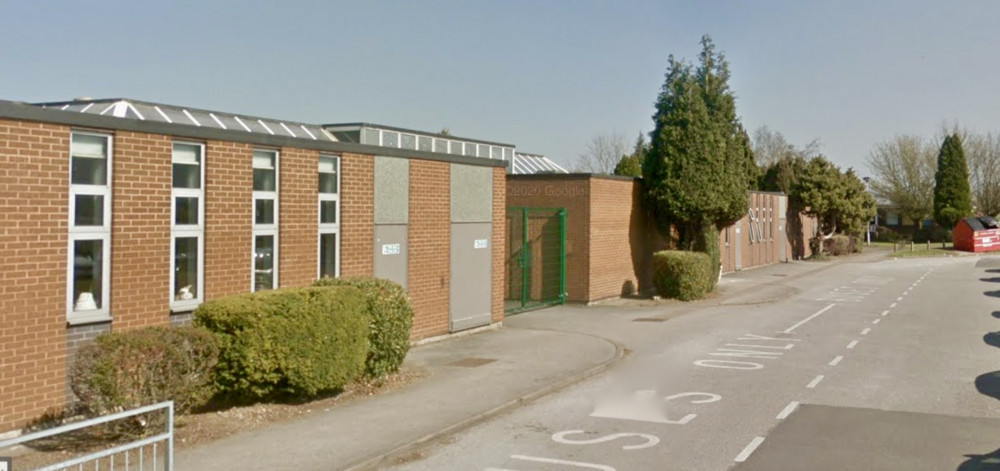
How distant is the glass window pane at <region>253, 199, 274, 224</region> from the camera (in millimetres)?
11664

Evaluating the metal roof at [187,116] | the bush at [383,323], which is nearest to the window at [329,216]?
the metal roof at [187,116]

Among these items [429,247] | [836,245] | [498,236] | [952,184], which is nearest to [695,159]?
[498,236]

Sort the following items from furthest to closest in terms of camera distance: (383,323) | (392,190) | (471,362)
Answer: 1. (392,190)
2. (471,362)
3. (383,323)

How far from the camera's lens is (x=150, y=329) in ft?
27.3

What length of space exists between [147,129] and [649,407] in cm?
687

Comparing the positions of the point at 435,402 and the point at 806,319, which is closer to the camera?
the point at 435,402

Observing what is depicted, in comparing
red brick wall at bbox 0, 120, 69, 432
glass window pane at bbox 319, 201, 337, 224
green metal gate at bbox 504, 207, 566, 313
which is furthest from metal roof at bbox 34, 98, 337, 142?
green metal gate at bbox 504, 207, 566, 313

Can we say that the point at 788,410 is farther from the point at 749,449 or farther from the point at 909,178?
the point at 909,178

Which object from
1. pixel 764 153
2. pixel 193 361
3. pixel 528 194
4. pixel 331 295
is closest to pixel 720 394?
pixel 331 295

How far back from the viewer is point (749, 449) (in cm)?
836

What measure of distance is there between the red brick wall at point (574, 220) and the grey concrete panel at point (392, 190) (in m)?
8.22

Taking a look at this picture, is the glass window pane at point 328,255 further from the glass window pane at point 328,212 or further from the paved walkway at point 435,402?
the paved walkway at point 435,402

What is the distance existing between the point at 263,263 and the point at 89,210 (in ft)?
9.43

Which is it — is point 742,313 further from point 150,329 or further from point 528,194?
point 150,329
